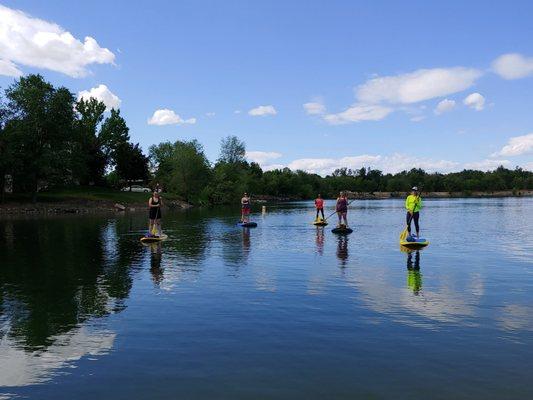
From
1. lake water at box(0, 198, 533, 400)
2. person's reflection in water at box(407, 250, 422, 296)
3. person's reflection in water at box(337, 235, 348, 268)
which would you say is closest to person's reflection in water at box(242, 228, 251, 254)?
lake water at box(0, 198, 533, 400)

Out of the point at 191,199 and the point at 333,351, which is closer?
the point at 333,351

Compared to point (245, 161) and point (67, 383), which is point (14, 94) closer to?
point (67, 383)

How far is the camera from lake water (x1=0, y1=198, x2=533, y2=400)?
7.18 m

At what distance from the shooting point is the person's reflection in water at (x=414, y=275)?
1402 cm

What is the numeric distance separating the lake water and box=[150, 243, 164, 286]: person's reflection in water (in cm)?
8

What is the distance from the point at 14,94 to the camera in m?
72.8

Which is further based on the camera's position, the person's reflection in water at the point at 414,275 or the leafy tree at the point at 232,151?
the leafy tree at the point at 232,151

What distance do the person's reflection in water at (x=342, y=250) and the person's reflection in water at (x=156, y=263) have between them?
680 cm

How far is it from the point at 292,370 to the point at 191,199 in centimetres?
10597

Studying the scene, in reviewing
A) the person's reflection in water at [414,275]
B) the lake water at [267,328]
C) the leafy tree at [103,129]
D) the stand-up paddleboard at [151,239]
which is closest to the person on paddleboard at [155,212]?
the stand-up paddleboard at [151,239]

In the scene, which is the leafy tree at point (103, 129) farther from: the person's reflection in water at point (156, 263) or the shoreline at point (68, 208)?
the person's reflection in water at point (156, 263)

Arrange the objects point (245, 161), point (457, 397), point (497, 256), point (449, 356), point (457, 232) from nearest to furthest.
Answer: point (457, 397), point (449, 356), point (497, 256), point (457, 232), point (245, 161)

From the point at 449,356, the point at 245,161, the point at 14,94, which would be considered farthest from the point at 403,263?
the point at 245,161

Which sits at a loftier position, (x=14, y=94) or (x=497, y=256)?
(x=14, y=94)
